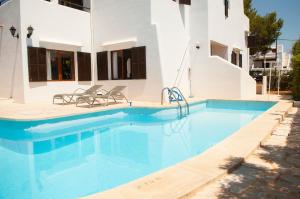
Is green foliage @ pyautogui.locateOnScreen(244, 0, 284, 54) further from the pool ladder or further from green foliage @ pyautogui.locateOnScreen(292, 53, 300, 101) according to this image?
the pool ladder

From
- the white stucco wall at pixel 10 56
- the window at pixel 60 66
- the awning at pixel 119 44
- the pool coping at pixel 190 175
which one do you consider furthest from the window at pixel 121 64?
the pool coping at pixel 190 175

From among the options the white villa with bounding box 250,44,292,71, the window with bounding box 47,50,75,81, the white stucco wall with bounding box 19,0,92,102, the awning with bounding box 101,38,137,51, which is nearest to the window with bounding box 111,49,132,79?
the awning with bounding box 101,38,137,51

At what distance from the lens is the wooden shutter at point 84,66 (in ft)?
45.2

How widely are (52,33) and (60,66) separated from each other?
180 centimetres

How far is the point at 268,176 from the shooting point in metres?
3.40

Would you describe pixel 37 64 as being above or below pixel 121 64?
below

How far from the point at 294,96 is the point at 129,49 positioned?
363 inches

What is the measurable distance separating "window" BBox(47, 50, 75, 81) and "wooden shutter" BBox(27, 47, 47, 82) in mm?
983

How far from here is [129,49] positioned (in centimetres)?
1302

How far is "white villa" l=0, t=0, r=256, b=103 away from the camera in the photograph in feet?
38.2

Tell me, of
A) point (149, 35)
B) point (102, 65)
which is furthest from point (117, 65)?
point (149, 35)

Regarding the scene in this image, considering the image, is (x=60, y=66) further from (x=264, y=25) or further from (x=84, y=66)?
(x=264, y=25)

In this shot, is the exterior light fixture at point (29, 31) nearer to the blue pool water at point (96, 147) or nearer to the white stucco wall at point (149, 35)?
the white stucco wall at point (149, 35)

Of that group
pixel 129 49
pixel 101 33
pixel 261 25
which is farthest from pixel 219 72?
pixel 261 25
